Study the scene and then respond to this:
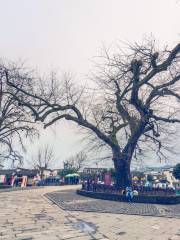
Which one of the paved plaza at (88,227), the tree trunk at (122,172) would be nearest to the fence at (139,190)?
the tree trunk at (122,172)

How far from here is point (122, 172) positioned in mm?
18422

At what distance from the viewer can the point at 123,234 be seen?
738cm

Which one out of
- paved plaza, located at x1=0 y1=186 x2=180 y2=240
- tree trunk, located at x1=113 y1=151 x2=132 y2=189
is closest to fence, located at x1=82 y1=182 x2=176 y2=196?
tree trunk, located at x1=113 y1=151 x2=132 y2=189

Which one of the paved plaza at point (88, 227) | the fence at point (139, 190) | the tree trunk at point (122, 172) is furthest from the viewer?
the tree trunk at point (122, 172)

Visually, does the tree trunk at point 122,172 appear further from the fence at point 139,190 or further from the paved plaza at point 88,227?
the paved plaza at point 88,227

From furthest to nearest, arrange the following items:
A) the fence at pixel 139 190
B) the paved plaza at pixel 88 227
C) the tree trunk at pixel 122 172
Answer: the tree trunk at pixel 122 172, the fence at pixel 139 190, the paved plaza at pixel 88 227

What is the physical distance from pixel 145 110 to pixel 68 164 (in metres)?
62.3

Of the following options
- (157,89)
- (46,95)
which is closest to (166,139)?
(157,89)

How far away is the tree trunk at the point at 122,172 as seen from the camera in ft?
59.5

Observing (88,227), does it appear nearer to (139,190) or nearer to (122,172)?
(139,190)

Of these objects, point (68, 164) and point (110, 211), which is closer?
point (110, 211)

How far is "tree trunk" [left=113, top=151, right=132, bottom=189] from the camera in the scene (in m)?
18.1

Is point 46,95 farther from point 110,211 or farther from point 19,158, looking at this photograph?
point 110,211

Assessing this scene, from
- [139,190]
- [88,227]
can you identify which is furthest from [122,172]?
[88,227]
